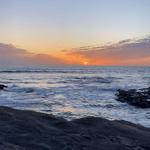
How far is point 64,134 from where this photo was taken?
7.65 meters

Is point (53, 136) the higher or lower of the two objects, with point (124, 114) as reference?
higher

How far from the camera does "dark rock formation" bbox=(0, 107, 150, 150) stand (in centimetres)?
693

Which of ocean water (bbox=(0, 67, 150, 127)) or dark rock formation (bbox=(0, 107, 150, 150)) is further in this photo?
ocean water (bbox=(0, 67, 150, 127))

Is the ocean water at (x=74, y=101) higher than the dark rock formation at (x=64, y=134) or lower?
lower

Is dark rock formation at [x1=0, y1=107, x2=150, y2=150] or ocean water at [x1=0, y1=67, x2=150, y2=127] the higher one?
dark rock formation at [x1=0, y1=107, x2=150, y2=150]

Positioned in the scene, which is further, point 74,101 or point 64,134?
point 74,101

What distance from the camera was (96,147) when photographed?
6.95 metres

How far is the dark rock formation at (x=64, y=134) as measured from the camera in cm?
693

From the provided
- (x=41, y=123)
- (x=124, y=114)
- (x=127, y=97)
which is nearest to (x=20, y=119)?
(x=41, y=123)

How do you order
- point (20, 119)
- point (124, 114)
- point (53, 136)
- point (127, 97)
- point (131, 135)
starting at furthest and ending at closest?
point (127, 97) < point (124, 114) < point (20, 119) < point (131, 135) < point (53, 136)

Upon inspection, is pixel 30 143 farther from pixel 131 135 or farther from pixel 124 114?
pixel 124 114

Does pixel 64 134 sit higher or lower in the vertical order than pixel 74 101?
higher

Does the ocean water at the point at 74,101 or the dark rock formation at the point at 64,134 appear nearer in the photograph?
the dark rock formation at the point at 64,134

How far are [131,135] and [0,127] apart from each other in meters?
2.87
